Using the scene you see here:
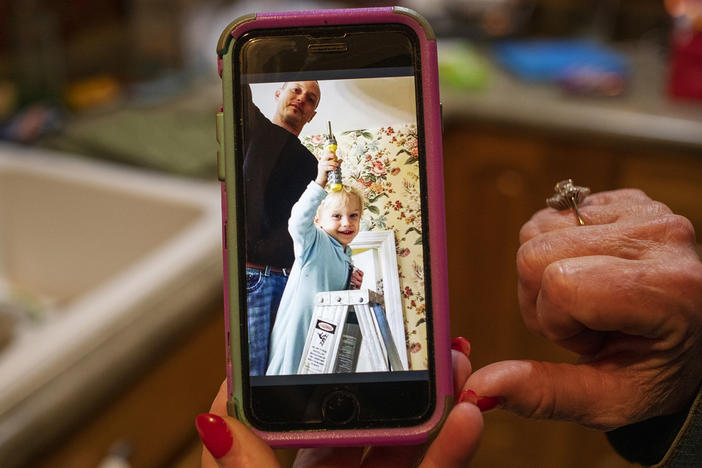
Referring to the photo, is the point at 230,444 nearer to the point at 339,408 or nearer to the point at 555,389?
the point at 339,408

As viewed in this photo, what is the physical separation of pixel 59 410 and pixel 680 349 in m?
0.43

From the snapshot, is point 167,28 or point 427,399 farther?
point 167,28

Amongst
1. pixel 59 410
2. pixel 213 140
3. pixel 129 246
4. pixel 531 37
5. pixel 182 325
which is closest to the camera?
pixel 59 410

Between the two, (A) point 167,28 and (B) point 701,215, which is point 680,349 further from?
(A) point 167,28

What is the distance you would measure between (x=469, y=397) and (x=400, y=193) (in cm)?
11

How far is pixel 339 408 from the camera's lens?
0.39 meters

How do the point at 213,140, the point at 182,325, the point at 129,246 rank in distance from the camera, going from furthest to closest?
the point at 213,140 → the point at 129,246 → the point at 182,325

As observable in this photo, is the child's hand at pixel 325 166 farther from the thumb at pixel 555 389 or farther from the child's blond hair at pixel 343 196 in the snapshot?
the thumb at pixel 555 389

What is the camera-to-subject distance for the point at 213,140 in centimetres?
101

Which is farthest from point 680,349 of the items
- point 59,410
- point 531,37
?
point 531,37

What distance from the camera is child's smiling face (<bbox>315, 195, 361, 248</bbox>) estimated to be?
37 cm

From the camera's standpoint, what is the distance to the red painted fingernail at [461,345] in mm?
397

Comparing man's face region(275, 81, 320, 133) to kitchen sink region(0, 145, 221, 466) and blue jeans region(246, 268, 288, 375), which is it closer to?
blue jeans region(246, 268, 288, 375)

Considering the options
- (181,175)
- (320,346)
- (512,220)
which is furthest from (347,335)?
(181,175)
